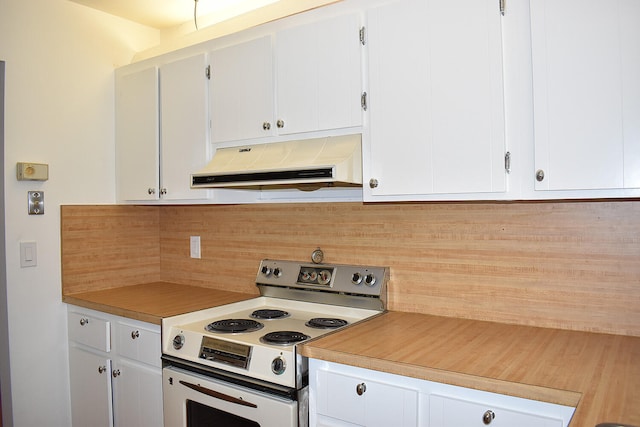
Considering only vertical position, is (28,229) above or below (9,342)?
above

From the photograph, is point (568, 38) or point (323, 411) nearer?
point (568, 38)

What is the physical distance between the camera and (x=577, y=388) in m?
1.32

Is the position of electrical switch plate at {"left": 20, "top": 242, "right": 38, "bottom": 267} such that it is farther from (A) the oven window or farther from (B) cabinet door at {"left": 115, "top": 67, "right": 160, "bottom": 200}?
(A) the oven window

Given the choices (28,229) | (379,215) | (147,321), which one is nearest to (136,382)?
(147,321)

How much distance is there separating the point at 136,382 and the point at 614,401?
1990 mm

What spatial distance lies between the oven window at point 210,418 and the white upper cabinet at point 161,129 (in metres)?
1.00

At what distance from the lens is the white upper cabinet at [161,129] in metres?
2.55

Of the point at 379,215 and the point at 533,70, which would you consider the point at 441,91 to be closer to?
the point at 533,70

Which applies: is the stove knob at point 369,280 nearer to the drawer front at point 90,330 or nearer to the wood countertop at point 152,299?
the wood countertop at point 152,299

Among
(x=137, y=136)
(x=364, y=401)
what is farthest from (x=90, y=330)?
(x=364, y=401)

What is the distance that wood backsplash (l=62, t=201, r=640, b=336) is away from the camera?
1.78 m

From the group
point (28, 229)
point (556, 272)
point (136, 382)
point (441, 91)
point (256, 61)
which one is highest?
point (256, 61)

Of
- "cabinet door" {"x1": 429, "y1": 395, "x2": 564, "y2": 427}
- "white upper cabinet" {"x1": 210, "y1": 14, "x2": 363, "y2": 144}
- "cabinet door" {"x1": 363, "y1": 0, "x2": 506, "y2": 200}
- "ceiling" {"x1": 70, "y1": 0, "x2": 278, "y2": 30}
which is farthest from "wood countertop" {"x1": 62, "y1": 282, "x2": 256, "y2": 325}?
"ceiling" {"x1": 70, "y1": 0, "x2": 278, "y2": 30}

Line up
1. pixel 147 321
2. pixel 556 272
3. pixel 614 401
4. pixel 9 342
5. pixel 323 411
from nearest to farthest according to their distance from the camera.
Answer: pixel 614 401, pixel 323 411, pixel 556 272, pixel 147 321, pixel 9 342
